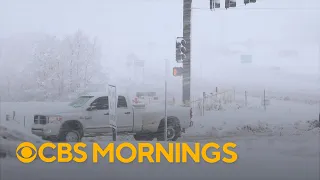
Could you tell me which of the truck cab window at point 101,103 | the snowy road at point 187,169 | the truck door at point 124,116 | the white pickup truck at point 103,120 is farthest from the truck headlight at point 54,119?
the snowy road at point 187,169

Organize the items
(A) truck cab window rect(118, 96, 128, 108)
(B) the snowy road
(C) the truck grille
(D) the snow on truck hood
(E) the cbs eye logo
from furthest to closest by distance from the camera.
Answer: (A) truck cab window rect(118, 96, 128, 108), (D) the snow on truck hood, (C) the truck grille, (E) the cbs eye logo, (B) the snowy road

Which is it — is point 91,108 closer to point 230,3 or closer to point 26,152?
point 26,152

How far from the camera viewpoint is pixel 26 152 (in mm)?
8445

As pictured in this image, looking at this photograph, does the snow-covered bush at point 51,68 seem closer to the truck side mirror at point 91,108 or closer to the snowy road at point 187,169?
the truck side mirror at point 91,108

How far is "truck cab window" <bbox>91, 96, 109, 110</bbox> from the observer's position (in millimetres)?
12078

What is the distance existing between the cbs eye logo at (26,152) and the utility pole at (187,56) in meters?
5.65

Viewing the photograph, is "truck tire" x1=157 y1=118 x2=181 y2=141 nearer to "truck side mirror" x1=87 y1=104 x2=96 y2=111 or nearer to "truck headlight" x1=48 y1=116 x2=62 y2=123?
"truck side mirror" x1=87 y1=104 x2=96 y2=111

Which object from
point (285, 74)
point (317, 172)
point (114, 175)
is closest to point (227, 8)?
point (285, 74)

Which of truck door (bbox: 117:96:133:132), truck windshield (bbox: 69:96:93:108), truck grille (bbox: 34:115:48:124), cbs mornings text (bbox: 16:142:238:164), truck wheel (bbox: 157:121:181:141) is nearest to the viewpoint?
cbs mornings text (bbox: 16:142:238:164)

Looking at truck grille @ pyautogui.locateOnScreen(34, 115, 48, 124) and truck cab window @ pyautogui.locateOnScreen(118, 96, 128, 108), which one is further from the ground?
truck cab window @ pyautogui.locateOnScreen(118, 96, 128, 108)

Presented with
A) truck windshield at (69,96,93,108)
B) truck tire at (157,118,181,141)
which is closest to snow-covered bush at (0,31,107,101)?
truck windshield at (69,96,93,108)

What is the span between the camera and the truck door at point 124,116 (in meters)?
12.3

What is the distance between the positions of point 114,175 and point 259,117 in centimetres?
695

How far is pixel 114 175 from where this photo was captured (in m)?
7.39
